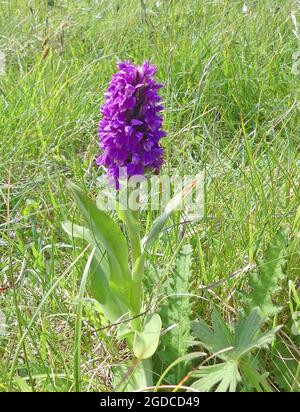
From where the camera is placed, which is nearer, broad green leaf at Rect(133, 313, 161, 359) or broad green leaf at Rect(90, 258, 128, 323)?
broad green leaf at Rect(133, 313, 161, 359)

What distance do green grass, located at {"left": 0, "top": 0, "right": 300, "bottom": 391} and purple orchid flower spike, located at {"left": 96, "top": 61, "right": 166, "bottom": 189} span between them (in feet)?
0.78

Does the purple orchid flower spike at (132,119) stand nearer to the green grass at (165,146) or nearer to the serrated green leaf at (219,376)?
the green grass at (165,146)

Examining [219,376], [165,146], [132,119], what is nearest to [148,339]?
[219,376]

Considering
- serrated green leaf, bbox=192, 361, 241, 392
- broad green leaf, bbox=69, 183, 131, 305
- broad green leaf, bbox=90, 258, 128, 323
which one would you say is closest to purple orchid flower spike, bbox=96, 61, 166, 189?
broad green leaf, bbox=69, 183, 131, 305

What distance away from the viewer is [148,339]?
1.16 m

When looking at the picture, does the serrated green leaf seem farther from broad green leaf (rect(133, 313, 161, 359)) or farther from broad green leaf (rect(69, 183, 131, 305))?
broad green leaf (rect(69, 183, 131, 305))

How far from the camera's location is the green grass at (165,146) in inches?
53.2

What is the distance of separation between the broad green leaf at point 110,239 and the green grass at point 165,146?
100mm

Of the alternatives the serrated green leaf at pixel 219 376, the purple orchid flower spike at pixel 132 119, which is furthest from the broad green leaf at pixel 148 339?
the purple orchid flower spike at pixel 132 119

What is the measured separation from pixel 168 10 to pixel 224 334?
2.59 metres

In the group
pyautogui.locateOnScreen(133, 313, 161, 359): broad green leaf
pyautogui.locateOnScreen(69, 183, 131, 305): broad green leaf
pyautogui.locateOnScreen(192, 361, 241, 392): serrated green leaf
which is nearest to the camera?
pyautogui.locateOnScreen(192, 361, 241, 392): serrated green leaf

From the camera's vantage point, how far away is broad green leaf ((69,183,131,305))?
1266mm

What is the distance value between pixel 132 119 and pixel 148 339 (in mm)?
454

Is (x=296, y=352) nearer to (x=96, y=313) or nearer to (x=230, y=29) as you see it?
(x=96, y=313)
